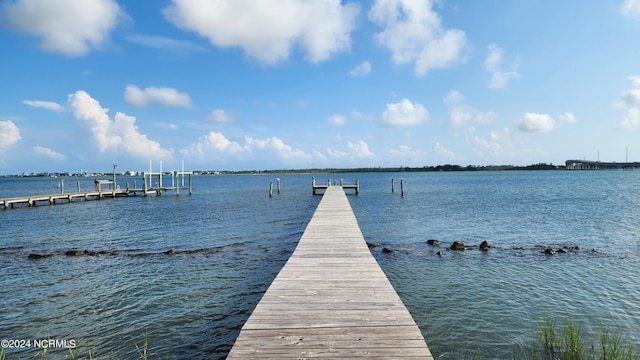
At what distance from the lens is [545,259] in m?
12.3

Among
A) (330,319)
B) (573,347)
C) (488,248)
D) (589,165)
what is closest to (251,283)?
(330,319)

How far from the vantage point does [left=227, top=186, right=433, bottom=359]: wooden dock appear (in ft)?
13.6

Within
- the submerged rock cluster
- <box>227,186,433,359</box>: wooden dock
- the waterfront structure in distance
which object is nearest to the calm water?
the submerged rock cluster

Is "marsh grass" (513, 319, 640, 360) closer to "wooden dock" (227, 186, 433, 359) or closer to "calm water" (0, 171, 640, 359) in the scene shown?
"calm water" (0, 171, 640, 359)

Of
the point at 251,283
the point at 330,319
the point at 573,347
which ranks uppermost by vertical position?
the point at 330,319

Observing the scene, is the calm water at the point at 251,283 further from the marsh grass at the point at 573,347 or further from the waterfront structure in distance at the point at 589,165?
the waterfront structure in distance at the point at 589,165

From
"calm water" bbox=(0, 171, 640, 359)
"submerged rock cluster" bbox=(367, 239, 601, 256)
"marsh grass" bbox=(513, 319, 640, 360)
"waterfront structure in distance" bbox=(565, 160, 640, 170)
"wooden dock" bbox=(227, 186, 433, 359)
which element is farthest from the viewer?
"waterfront structure in distance" bbox=(565, 160, 640, 170)

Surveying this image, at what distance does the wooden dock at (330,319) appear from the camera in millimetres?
4137

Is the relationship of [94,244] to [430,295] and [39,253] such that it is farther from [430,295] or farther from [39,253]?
[430,295]

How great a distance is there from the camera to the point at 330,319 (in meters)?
5.04

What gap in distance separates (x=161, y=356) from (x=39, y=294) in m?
5.79

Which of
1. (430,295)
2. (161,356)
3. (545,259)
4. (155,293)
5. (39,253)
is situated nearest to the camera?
(161,356)

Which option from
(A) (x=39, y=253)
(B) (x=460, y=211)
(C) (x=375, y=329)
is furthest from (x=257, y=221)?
(C) (x=375, y=329)

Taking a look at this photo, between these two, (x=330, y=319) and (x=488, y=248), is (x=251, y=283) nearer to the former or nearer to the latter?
(x=330, y=319)
